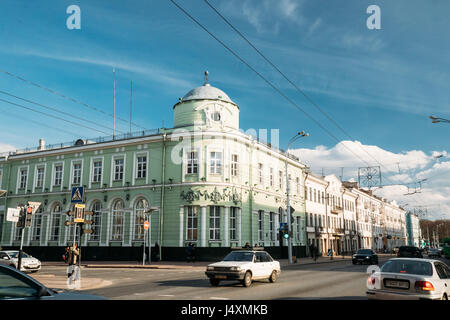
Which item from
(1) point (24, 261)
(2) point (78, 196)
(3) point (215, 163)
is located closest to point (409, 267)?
(2) point (78, 196)

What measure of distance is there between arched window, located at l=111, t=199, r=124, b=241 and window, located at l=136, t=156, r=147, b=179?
11.0ft

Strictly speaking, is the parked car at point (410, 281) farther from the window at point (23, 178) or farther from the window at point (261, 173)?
the window at point (23, 178)

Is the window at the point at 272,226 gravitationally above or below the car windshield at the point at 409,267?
above

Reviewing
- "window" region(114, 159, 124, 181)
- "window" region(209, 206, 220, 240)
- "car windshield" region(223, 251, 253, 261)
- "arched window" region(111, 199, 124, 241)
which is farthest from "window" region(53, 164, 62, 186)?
"car windshield" region(223, 251, 253, 261)

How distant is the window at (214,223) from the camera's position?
106 ft

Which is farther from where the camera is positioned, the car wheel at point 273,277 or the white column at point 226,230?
the white column at point 226,230

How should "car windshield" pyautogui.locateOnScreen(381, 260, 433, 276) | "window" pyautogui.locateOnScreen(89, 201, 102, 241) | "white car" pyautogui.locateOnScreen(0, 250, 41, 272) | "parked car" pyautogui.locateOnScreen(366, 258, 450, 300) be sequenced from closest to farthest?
"parked car" pyautogui.locateOnScreen(366, 258, 450, 300) < "car windshield" pyautogui.locateOnScreen(381, 260, 433, 276) < "white car" pyautogui.locateOnScreen(0, 250, 41, 272) < "window" pyautogui.locateOnScreen(89, 201, 102, 241)

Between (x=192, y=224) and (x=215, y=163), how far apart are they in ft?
19.1

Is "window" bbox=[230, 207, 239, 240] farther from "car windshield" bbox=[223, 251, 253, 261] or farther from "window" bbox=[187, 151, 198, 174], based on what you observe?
"car windshield" bbox=[223, 251, 253, 261]

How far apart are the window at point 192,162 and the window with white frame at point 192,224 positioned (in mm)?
3362

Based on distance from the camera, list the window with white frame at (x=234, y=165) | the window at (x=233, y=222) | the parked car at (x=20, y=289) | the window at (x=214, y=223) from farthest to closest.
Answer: the window with white frame at (x=234, y=165), the window at (x=233, y=222), the window at (x=214, y=223), the parked car at (x=20, y=289)

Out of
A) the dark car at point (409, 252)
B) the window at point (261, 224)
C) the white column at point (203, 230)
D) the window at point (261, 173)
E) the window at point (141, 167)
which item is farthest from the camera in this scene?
the window at point (261, 173)

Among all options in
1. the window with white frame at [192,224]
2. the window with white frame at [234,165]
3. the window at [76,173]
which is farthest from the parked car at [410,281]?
the window at [76,173]

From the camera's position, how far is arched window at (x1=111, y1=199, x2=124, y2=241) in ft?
117
